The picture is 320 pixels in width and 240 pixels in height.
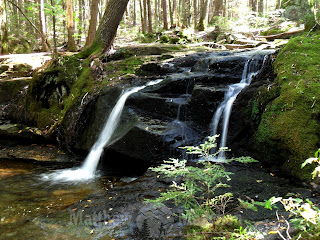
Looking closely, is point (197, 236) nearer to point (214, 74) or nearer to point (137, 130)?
point (137, 130)

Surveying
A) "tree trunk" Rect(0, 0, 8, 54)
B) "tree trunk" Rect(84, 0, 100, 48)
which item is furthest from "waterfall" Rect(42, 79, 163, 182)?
"tree trunk" Rect(0, 0, 8, 54)

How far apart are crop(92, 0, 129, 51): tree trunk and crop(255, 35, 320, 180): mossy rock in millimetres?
7115

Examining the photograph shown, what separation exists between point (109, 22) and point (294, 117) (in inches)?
329

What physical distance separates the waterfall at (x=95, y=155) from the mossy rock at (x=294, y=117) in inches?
155

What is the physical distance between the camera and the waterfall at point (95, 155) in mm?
6418

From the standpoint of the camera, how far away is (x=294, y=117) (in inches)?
183

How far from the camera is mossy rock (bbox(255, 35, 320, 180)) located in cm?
436

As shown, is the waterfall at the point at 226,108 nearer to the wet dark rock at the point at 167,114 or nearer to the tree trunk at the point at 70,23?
the wet dark rock at the point at 167,114

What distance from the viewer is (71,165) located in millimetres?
7414

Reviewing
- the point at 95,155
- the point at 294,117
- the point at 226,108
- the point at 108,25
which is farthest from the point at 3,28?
the point at 294,117

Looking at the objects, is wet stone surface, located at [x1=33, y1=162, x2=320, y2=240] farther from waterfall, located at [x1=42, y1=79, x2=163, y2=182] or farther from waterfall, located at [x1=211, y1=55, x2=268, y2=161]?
waterfall, located at [x1=42, y1=79, x2=163, y2=182]

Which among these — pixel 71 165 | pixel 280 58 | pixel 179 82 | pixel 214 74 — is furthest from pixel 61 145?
pixel 280 58

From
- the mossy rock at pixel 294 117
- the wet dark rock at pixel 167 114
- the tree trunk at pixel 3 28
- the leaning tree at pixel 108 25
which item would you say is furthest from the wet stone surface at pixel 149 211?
the tree trunk at pixel 3 28

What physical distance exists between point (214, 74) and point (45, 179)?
581 centimetres
